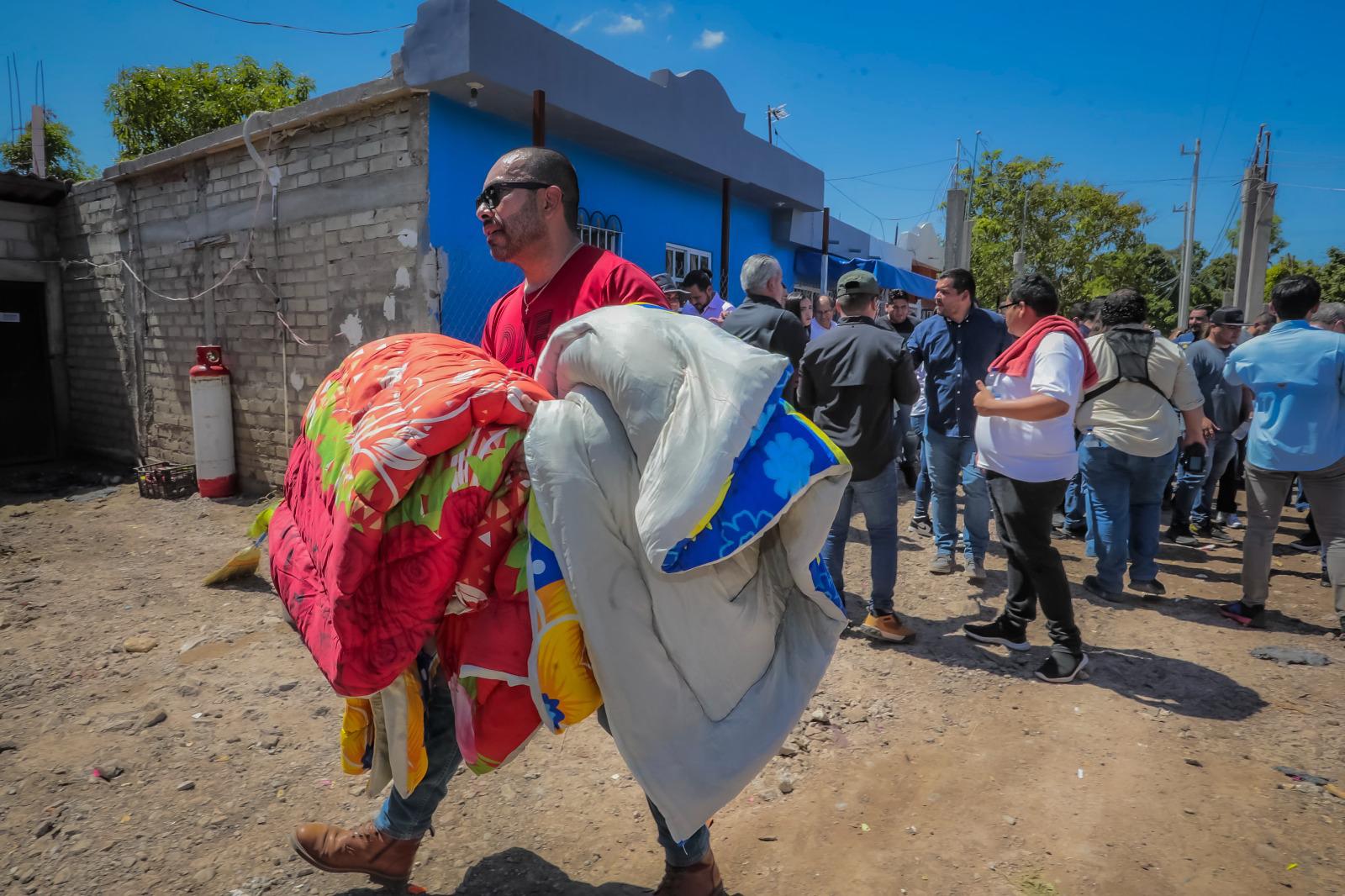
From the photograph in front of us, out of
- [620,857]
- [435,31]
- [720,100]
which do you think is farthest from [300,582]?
[720,100]

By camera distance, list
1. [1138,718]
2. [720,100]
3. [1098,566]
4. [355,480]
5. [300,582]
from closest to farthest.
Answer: [355,480] → [300,582] → [1138,718] → [1098,566] → [720,100]

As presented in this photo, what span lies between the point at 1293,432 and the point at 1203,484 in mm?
2415

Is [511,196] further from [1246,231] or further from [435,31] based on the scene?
[1246,231]

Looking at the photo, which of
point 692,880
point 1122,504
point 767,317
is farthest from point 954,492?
point 692,880

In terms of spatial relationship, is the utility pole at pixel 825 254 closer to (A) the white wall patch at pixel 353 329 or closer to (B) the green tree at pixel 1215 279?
(A) the white wall patch at pixel 353 329

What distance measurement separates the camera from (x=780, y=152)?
34.9 feet

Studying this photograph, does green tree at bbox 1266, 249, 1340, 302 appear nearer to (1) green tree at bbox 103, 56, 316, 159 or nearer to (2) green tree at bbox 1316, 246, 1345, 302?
(2) green tree at bbox 1316, 246, 1345, 302

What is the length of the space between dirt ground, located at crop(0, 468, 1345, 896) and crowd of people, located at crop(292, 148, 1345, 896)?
36 centimetres

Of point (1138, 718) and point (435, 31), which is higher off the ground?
point (435, 31)

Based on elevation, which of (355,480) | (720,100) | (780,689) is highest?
(720,100)

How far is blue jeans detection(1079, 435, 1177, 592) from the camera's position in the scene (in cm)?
474

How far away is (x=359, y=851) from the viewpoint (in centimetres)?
204

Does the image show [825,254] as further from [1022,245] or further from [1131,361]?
[1022,245]

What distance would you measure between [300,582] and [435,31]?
17.7 ft
